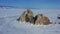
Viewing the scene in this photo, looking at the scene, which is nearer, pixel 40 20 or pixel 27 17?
pixel 40 20

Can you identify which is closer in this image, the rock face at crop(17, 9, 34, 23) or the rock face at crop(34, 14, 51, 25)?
the rock face at crop(34, 14, 51, 25)

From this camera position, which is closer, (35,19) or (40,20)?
(40,20)

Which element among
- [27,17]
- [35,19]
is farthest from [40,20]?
[27,17]

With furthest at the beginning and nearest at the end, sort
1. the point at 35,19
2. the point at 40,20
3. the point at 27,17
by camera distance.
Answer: the point at 27,17 → the point at 35,19 → the point at 40,20

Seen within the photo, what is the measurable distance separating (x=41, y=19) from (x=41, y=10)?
136cm

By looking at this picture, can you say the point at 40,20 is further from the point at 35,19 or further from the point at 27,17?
the point at 27,17

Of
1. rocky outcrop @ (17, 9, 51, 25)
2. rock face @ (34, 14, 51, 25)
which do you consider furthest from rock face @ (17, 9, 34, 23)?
rock face @ (34, 14, 51, 25)

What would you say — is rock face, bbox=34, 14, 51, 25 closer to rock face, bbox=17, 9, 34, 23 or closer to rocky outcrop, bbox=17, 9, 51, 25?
rocky outcrop, bbox=17, 9, 51, 25

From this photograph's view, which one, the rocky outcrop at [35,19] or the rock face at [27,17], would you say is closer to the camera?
the rocky outcrop at [35,19]

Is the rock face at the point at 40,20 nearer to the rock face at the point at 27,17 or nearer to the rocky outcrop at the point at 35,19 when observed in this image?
the rocky outcrop at the point at 35,19


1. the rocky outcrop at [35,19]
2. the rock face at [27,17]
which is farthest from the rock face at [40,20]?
the rock face at [27,17]

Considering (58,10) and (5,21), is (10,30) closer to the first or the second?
(5,21)

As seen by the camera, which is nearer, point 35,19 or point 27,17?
point 35,19

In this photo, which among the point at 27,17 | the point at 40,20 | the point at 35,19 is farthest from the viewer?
the point at 27,17
